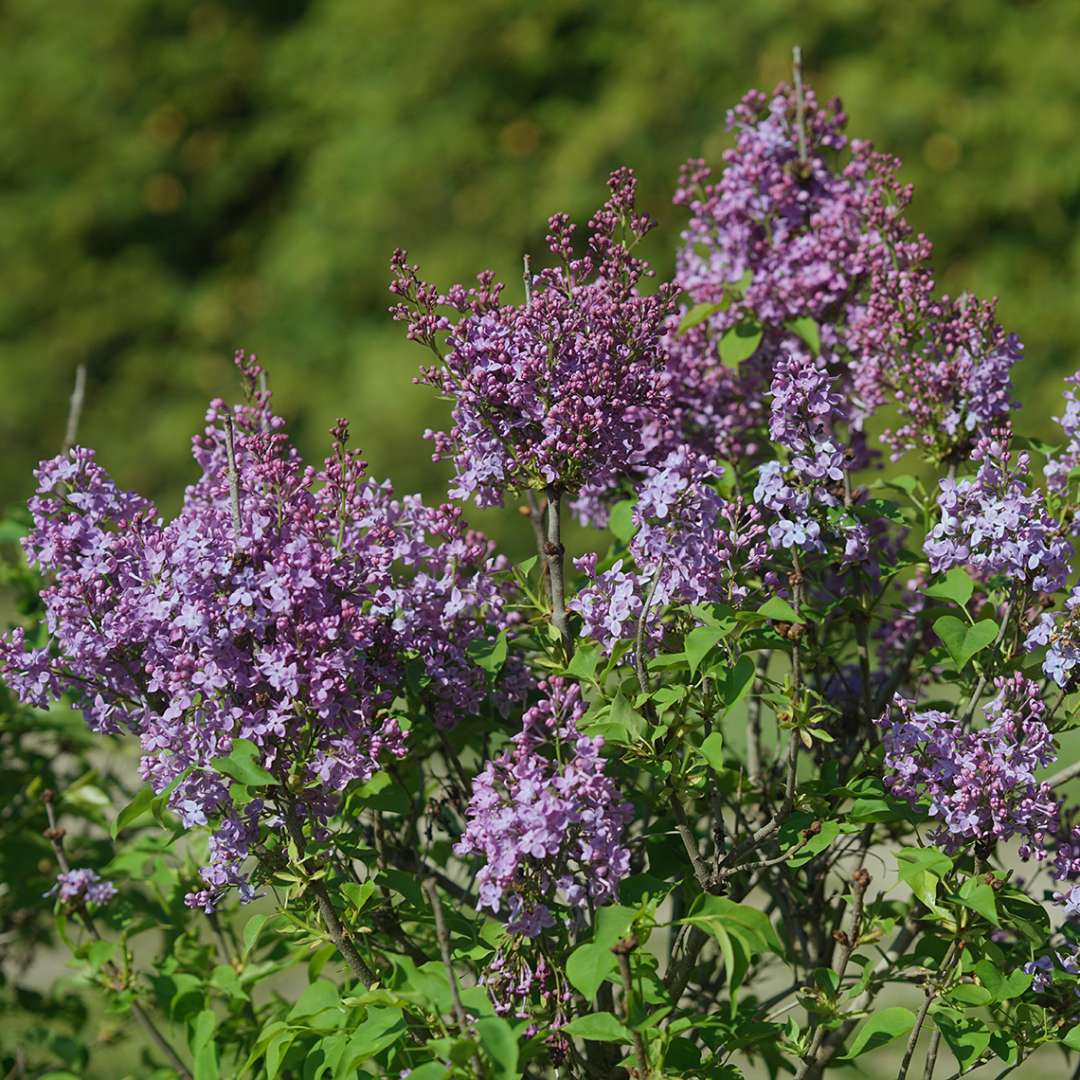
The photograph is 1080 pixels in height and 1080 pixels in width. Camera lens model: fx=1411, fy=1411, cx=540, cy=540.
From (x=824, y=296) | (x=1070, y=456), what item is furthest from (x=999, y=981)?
(x=824, y=296)

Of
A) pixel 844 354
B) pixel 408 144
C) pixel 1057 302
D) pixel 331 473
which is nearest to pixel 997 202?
pixel 1057 302

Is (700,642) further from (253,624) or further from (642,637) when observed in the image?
(253,624)

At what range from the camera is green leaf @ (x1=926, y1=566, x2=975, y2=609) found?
2.11 metres

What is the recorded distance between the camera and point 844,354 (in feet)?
9.27

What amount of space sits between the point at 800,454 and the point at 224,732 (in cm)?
88

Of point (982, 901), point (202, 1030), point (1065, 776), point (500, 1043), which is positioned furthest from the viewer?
point (202, 1030)

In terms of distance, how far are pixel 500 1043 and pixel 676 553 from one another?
67 cm

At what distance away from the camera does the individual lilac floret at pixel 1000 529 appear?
2.00 m

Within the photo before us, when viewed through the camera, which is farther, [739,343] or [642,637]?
[739,343]

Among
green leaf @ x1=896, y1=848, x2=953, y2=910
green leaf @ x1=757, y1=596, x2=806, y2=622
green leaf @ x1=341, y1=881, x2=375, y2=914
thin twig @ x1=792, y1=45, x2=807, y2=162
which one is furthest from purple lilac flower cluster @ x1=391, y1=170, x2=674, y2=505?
thin twig @ x1=792, y1=45, x2=807, y2=162

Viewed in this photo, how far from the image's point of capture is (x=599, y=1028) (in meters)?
1.74

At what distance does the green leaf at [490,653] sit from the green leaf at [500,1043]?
0.59 metres

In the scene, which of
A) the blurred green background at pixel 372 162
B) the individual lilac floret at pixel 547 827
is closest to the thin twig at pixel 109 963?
the individual lilac floret at pixel 547 827

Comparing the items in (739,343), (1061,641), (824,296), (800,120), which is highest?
(800,120)
